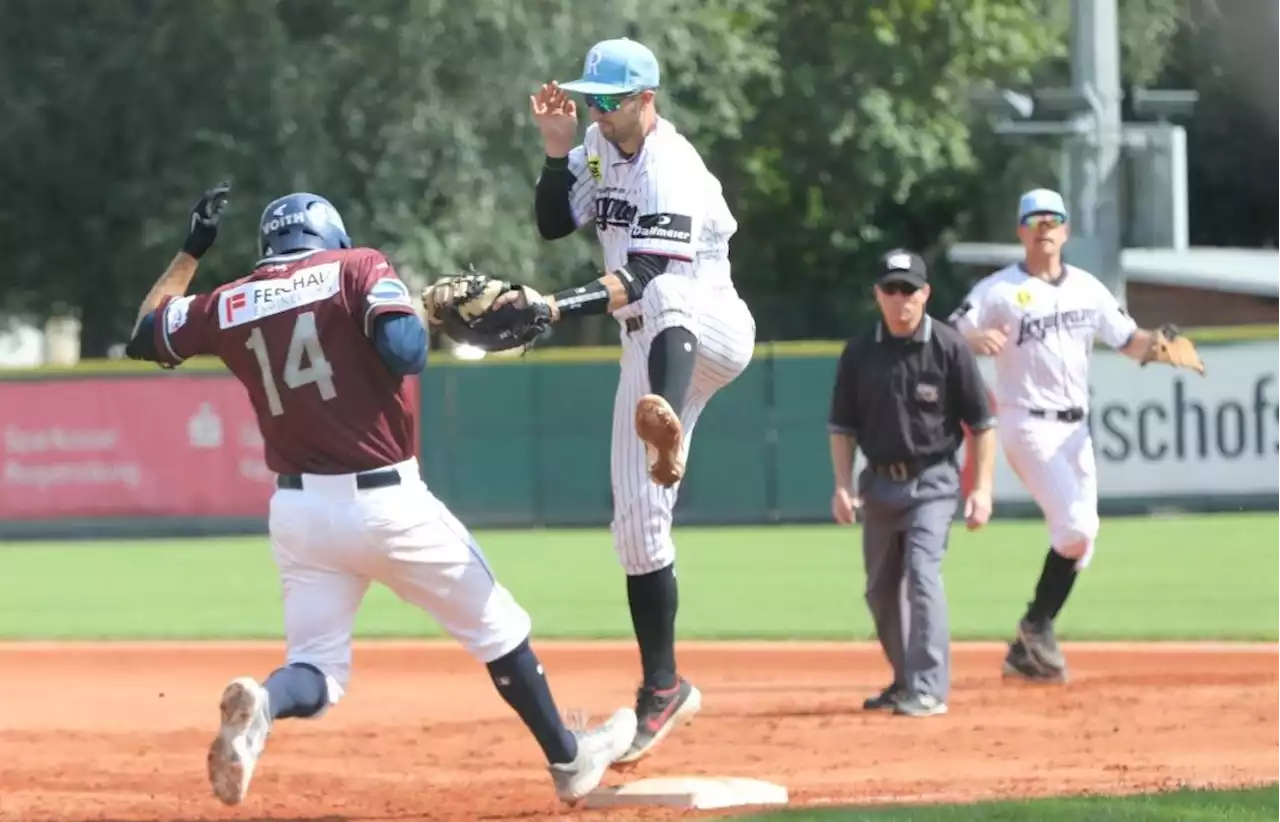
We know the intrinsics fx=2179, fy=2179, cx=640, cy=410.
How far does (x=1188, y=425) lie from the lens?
68.0 feet

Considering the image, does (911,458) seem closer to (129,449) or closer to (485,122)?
(129,449)

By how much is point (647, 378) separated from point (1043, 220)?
12.4 feet

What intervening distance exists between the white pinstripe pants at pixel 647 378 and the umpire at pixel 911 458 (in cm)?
233

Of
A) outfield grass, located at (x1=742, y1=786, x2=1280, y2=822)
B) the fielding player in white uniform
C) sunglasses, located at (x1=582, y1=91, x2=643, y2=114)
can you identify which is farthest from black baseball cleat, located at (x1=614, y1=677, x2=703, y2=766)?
sunglasses, located at (x1=582, y1=91, x2=643, y2=114)

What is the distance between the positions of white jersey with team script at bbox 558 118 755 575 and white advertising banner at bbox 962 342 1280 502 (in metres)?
13.7

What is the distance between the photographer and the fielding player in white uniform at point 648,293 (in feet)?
22.0

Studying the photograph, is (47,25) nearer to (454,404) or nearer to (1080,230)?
(454,404)

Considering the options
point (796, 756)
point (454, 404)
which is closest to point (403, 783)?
point (796, 756)

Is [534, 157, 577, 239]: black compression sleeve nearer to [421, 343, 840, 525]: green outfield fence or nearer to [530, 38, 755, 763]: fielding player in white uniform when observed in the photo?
[530, 38, 755, 763]: fielding player in white uniform

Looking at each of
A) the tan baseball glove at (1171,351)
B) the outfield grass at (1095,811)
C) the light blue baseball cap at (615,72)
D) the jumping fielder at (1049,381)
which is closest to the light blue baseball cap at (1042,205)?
A: the jumping fielder at (1049,381)

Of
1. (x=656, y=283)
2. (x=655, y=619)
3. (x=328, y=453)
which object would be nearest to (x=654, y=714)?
(x=655, y=619)

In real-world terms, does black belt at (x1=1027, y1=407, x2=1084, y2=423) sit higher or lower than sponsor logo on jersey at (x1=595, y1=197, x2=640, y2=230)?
lower

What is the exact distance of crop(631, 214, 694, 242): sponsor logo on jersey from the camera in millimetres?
6703

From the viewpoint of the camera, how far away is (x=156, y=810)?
23.8 feet
